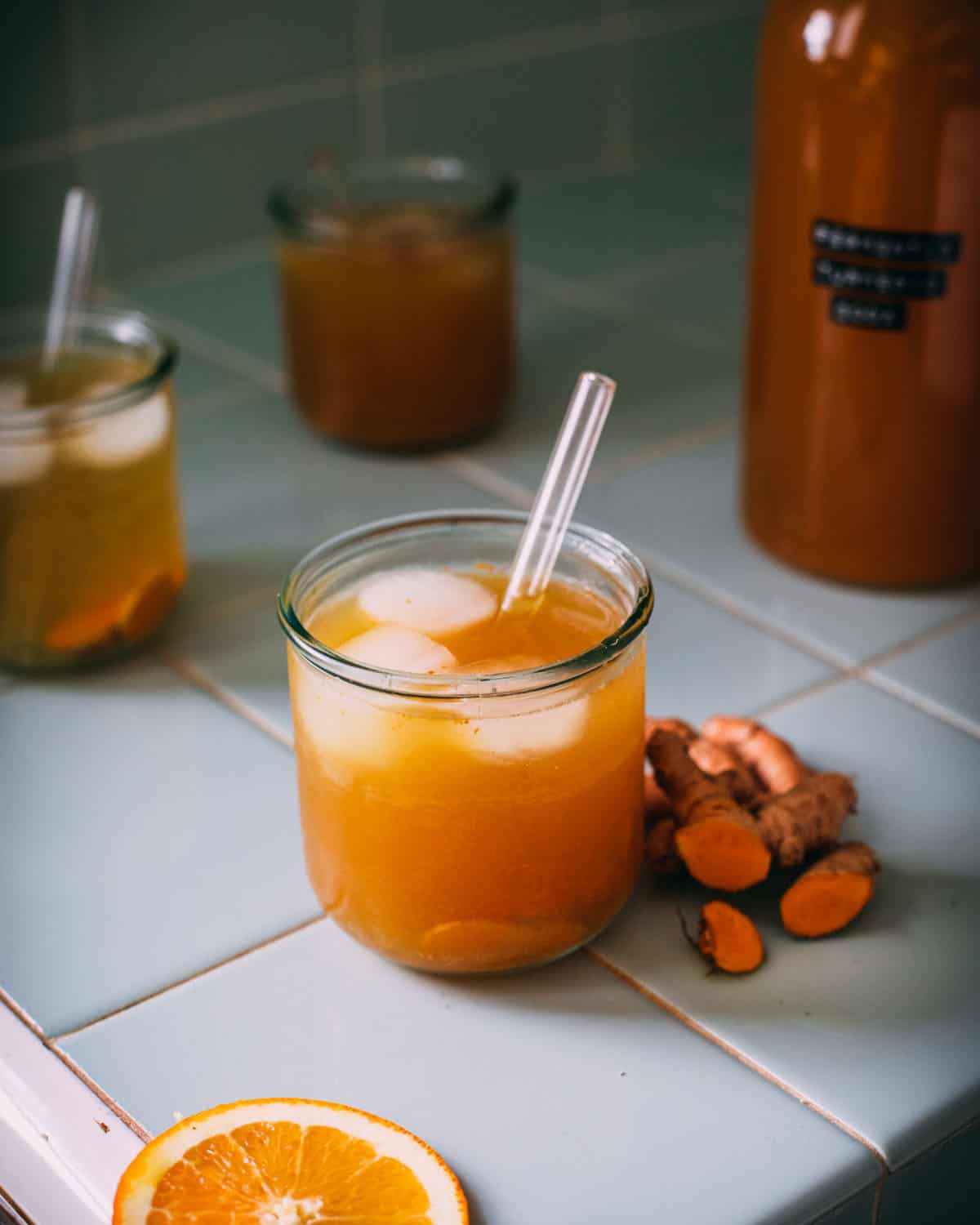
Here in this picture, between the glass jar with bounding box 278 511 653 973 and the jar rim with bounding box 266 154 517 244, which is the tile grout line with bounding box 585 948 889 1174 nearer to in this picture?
the glass jar with bounding box 278 511 653 973

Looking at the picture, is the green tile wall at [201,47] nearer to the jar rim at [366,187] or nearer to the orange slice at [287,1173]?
the jar rim at [366,187]

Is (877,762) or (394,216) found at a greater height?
(394,216)

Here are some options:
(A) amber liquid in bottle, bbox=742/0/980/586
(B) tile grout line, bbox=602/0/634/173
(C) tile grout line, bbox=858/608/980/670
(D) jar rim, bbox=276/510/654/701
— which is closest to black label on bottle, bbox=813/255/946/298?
(A) amber liquid in bottle, bbox=742/0/980/586

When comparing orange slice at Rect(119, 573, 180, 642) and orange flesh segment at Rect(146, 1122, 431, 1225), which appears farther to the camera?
orange slice at Rect(119, 573, 180, 642)

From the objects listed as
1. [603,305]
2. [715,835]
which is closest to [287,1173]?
[715,835]

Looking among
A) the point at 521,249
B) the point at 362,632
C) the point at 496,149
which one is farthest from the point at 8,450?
the point at 496,149

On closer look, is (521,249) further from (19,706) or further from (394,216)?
(19,706)
